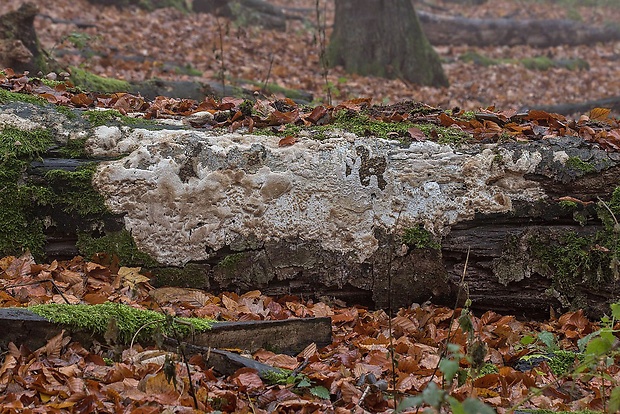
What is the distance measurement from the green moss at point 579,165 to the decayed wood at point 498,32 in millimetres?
12832

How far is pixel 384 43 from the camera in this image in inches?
474

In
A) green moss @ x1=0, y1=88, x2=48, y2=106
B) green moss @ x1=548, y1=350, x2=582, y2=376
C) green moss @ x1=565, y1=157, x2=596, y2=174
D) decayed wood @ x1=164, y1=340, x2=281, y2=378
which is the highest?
green moss @ x1=0, y1=88, x2=48, y2=106

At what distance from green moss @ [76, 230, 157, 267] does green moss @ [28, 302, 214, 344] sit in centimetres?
91

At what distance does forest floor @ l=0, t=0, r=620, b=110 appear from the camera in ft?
34.0

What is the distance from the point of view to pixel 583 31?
16781mm

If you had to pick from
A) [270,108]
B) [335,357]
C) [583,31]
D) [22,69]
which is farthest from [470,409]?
[583,31]

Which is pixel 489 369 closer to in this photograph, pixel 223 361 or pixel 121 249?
pixel 223 361

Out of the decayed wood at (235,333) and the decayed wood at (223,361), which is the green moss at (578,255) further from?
the decayed wood at (223,361)

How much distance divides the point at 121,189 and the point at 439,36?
13775 millimetres

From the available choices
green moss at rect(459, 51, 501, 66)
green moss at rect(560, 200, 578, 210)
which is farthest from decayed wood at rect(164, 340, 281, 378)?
green moss at rect(459, 51, 501, 66)

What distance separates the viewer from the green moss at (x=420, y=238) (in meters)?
4.13

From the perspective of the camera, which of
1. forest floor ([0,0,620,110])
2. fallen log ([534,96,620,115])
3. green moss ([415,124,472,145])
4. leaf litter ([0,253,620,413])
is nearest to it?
leaf litter ([0,253,620,413])

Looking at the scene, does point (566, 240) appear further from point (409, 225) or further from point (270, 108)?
point (270, 108)

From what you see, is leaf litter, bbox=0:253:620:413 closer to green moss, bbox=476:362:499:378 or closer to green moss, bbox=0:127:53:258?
green moss, bbox=476:362:499:378
